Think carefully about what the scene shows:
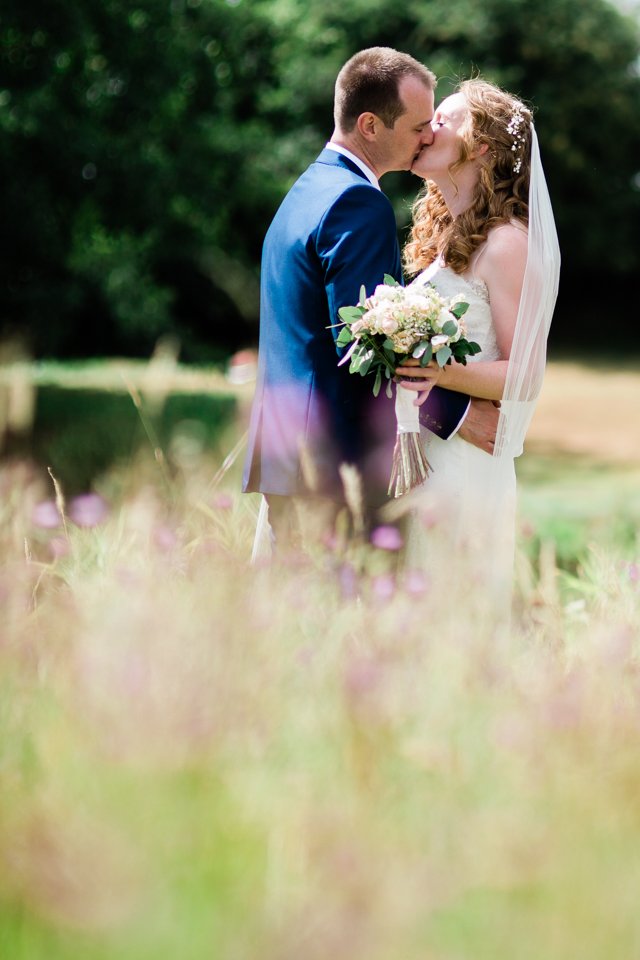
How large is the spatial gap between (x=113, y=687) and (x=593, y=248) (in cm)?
3603

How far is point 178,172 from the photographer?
51.0 feet

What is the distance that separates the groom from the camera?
347cm

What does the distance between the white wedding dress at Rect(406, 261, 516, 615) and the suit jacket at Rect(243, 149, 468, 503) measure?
261 millimetres

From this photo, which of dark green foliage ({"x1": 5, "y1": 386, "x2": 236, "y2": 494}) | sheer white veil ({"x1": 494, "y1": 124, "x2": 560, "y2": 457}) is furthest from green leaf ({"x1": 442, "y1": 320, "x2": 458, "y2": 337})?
dark green foliage ({"x1": 5, "y1": 386, "x2": 236, "y2": 494})

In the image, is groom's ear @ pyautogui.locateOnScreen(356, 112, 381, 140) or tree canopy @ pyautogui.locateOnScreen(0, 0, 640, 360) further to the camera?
tree canopy @ pyautogui.locateOnScreen(0, 0, 640, 360)

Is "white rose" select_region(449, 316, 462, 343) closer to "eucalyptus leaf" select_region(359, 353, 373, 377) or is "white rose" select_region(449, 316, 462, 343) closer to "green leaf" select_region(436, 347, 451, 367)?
"green leaf" select_region(436, 347, 451, 367)

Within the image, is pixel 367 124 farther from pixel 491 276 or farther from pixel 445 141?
pixel 491 276

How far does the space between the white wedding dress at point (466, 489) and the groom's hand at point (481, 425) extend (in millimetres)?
40

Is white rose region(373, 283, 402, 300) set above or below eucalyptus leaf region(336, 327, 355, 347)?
above

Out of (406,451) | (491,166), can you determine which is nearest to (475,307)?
(491,166)

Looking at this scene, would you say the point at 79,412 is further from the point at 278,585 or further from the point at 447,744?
the point at 447,744

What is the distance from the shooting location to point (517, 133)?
4070 mm

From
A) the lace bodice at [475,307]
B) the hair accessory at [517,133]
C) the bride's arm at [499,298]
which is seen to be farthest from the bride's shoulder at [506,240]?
the hair accessory at [517,133]

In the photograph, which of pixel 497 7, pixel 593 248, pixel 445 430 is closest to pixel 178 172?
pixel 445 430
